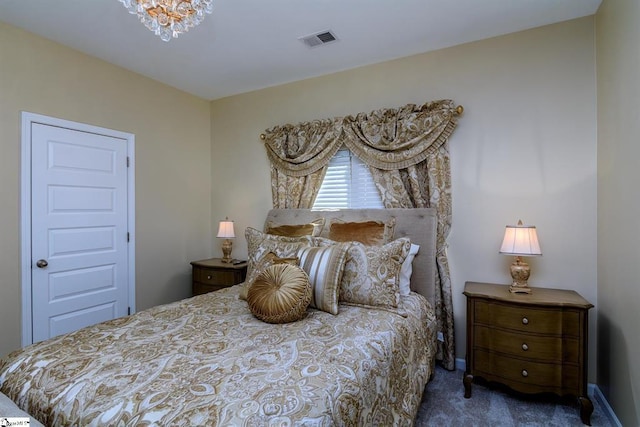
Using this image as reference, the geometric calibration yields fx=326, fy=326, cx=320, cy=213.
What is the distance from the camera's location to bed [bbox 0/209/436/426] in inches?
40.2

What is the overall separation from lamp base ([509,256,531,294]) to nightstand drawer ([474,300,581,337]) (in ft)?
0.61

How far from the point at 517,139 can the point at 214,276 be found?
3.05 m

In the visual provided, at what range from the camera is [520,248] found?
225cm

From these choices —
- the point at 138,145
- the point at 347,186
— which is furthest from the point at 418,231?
the point at 138,145

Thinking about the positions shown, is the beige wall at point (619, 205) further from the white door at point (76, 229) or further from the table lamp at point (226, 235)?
the white door at point (76, 229)

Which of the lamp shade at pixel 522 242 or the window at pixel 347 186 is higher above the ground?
the window at pixel 347 186

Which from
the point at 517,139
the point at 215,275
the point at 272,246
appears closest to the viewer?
the point at 272,246

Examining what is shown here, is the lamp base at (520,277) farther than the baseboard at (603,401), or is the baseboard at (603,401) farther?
the lamp base at (520,277)

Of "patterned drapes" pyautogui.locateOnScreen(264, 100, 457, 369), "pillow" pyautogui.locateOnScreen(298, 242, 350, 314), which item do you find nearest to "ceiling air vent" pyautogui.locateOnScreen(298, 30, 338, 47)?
"patterned drapes" pyautogui.locateOnScreen(264, 100, 457, 369)

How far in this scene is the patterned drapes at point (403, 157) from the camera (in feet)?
8.86

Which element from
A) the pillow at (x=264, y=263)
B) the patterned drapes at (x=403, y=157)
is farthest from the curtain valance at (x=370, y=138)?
the pillow at (x=264, y=263)

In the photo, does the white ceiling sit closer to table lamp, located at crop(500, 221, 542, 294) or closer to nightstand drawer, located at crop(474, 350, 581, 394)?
table lamp, located at crop(500, 221, 542, 294)

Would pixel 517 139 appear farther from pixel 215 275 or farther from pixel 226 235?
pixel 215 275

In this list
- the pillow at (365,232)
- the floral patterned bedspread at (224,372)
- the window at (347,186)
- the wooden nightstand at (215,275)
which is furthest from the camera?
the wooden nightstand at (215,275)
